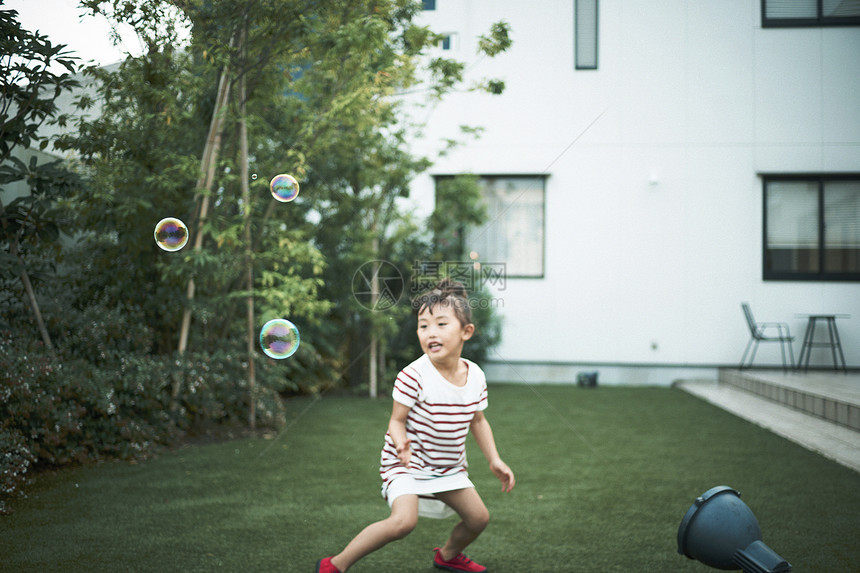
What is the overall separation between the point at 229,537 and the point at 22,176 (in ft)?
7.72

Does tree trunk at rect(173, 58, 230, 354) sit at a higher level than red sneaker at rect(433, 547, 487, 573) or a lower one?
higher

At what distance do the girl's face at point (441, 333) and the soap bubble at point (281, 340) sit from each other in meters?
1.89

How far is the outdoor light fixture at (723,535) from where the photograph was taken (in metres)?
2.10

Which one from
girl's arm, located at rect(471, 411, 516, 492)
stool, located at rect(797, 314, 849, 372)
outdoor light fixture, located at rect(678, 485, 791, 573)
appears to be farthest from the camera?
stool, located at rect(797, 314, 849, 372)

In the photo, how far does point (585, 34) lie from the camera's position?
8.61 metres

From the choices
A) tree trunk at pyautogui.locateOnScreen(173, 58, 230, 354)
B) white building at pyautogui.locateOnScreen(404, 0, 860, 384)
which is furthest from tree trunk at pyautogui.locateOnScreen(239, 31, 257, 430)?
white building at pyautogui.locateOnScreen(404, 0, 860, 384)

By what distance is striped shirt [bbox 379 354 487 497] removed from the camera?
2.25 metres

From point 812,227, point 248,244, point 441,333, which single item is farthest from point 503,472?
point 812,227

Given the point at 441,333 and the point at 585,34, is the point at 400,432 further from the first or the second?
the point at 585,34

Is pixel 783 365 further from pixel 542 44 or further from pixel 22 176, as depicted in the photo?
pixel 22 176

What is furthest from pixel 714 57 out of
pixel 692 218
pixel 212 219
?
pixel 212 219

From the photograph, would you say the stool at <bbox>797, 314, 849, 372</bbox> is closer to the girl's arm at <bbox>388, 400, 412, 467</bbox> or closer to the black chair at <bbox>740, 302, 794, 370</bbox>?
the black chair at <bbox>740, 302, 794, 370</bbox>

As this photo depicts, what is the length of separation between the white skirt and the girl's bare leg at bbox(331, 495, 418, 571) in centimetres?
3

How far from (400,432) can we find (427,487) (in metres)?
0.23
